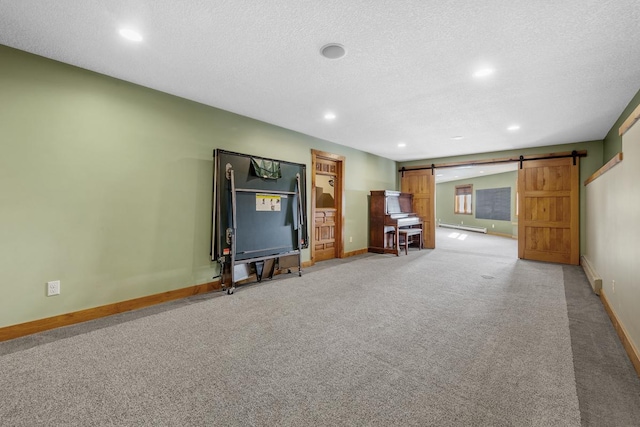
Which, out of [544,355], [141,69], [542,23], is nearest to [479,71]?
[542,23]

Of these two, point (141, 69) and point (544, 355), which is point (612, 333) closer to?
point (544, 355)

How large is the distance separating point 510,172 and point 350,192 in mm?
7799

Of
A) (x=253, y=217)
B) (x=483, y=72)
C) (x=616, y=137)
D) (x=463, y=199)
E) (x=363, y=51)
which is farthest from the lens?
(x=463, y=199)

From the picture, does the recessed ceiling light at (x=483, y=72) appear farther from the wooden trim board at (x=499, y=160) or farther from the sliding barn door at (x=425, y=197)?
the sliding barn door at (x=425, y=197)

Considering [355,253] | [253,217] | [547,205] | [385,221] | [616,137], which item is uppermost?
[616,137]

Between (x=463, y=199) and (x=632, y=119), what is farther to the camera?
(x=463, y=199)

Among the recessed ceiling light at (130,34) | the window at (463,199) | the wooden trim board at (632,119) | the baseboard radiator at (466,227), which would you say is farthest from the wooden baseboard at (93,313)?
the window at (463,199)

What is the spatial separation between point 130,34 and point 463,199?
13.2m

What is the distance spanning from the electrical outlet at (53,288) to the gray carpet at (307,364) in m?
0.35

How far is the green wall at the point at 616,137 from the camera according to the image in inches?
127

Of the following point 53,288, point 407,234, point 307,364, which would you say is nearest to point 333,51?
point 307,364

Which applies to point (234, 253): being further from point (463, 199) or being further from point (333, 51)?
point (463, 199)

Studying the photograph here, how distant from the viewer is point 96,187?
271 centimetres

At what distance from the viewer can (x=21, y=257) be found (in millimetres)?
2346
